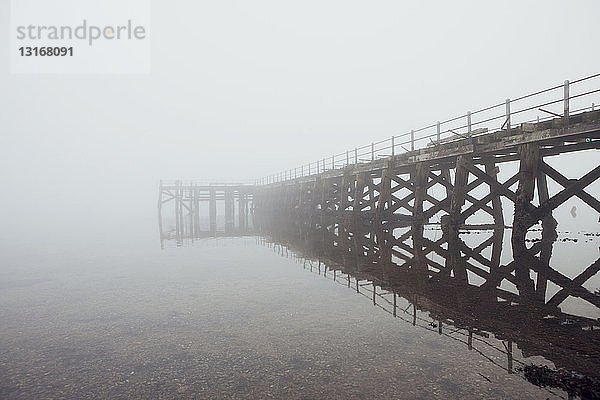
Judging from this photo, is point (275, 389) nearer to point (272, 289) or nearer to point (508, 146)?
point (272, 289)

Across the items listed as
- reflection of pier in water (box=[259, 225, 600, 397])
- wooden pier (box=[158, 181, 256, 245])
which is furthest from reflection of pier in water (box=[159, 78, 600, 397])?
wooden pier (box=[158, 181, 256, 245])

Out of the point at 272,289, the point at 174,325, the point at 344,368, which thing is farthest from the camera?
the point at 272,289

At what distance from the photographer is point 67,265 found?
42.9 ft

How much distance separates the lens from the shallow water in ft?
12.5

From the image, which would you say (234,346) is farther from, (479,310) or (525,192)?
(525,192)

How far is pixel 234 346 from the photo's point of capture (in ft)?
16.5

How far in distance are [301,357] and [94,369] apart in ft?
8.37

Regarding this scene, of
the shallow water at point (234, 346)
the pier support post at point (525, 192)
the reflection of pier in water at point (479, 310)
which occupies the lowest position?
the shallow water at point (234, 346)

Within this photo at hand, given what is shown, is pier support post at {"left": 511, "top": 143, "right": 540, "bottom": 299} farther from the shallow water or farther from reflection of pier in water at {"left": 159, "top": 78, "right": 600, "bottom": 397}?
the shallow water

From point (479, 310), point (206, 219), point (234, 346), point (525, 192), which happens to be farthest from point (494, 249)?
point (206, 219)

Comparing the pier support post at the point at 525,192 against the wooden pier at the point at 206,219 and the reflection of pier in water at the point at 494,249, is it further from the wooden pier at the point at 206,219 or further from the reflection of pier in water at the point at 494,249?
the wooden pier at the point at 206,219

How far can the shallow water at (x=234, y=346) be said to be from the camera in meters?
3.82

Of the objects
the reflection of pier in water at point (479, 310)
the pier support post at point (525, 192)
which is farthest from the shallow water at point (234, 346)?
the pier support post at point (525, 192)

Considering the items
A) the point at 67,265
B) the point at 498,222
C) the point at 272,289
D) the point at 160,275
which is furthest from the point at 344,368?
the point at 498,222
